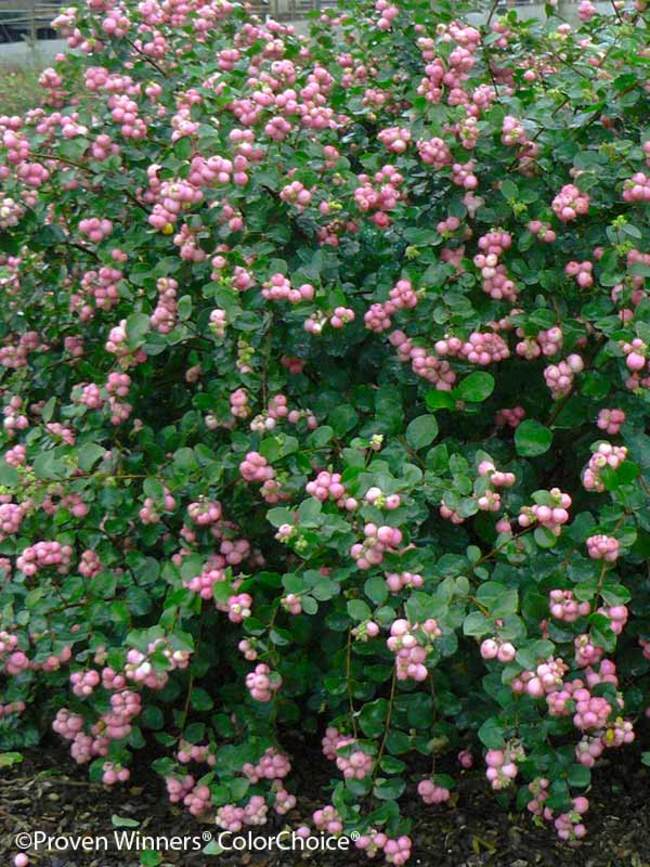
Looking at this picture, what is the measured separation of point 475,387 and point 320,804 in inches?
33.1

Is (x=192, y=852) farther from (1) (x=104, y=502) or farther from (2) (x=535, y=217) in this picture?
(2) (x=535, y=217)

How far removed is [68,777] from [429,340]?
43.7 inches

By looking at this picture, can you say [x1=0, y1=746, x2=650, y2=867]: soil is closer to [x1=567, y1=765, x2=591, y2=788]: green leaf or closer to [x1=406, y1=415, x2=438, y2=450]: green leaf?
[x1=567, y1=765, x2=591, y2=788]: green leaf

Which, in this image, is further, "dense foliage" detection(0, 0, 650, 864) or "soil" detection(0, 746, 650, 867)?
"soil" detection(0, 746, 650, 867)

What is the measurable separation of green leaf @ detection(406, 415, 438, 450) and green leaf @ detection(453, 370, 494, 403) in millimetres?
69

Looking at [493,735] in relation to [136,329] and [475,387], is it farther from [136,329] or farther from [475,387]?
[136,329]

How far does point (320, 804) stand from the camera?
6.79 feet

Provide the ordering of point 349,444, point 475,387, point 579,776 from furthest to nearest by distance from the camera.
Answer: point 349,444
point 475,387
point 579,776

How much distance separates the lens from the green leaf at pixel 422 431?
72.8 inches

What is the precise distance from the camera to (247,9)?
277cm

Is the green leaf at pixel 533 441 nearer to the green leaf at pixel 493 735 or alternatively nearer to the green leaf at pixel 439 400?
the green leaf at pixel 439 400

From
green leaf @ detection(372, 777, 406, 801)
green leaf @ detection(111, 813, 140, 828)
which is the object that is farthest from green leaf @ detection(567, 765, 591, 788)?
green leaf @ detection(111, 813, 140, 828)

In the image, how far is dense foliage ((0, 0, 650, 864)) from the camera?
5.59 ft

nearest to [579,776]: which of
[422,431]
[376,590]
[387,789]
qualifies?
[387,789]
